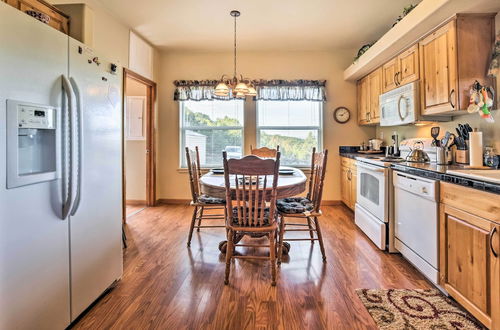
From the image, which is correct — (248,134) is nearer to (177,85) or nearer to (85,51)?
(177,85)

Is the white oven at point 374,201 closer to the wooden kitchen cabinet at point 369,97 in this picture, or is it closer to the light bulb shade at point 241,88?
the wooden kitchen cabinet at point 369,97

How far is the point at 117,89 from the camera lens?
1.94 metres

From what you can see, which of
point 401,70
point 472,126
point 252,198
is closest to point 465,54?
point 472,126

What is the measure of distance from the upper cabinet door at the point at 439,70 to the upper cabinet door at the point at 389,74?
541mm

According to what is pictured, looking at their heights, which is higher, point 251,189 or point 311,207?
point 251,189

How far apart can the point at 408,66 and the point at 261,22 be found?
1.85 metres

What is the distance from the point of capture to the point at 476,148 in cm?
200

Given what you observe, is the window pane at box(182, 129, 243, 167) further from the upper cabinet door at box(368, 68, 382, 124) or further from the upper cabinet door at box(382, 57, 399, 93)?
the upper cabinet door at box(382, 57, 399, 93)

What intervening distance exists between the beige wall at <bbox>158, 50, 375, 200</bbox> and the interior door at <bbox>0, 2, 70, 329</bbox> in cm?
332

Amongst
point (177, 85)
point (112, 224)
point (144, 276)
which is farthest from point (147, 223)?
point (177, 85)

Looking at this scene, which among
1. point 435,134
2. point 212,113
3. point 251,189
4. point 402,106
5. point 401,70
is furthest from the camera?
point 212,113

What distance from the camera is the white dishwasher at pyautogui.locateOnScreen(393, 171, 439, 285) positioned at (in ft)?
6.29

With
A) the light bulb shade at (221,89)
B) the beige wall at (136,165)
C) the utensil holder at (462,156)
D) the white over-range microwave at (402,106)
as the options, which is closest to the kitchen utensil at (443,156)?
the utensil holder at (462,156)

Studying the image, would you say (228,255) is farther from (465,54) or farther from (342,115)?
(342,115)
